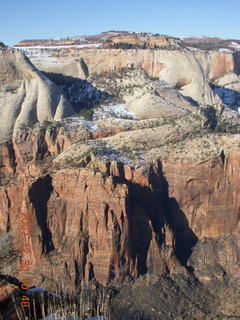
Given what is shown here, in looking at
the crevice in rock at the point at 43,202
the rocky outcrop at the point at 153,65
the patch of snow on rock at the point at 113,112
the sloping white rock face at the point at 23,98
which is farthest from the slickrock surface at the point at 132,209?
the rocky outcrop at the point at 153,65

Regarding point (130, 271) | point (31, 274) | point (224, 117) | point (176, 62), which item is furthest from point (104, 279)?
point (176, 62)

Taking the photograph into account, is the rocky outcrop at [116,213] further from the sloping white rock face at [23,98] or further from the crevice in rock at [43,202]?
the sloping white rock face at [23,98]

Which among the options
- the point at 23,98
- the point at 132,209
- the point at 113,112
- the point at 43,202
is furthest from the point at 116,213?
the point at 23,98

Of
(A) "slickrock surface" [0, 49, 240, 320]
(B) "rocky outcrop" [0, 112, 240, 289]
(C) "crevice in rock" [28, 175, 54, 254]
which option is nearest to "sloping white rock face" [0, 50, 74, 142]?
(A) "slickrock surface" [0, 49, 240, 320]

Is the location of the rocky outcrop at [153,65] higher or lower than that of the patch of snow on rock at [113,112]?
higher

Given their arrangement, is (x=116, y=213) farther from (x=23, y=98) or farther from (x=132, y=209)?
(x=23, y=98)
